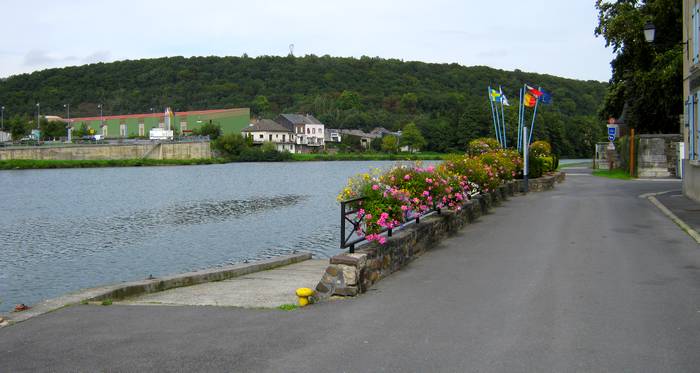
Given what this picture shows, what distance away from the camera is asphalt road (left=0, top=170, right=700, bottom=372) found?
19.7 ft

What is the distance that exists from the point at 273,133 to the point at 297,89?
1226 inches

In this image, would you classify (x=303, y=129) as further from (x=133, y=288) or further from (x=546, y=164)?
(x=133, y=288)

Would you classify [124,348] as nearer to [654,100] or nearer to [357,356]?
[357,356]

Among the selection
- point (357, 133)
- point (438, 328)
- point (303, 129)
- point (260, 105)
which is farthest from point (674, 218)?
point (260, 105)

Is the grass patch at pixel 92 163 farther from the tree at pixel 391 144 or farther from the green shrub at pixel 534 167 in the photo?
the green shrub at pixel 534 167

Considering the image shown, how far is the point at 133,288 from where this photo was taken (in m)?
9.47

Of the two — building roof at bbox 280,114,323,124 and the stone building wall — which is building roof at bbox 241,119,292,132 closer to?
building roof at bbox 280,114,323,124

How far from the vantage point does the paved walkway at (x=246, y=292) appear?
8898 mm

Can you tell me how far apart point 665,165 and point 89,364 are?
34509 millimetres

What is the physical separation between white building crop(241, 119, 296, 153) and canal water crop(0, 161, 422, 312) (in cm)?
11167

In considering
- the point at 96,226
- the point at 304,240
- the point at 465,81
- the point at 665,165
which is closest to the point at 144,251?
the point at 304,240

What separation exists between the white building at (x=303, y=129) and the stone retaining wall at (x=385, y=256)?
152827mm

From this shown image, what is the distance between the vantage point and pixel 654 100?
35.7 meters

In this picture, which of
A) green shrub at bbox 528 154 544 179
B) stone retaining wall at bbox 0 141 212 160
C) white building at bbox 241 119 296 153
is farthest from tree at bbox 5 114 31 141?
green shrub at bbox 528 154 544 179
